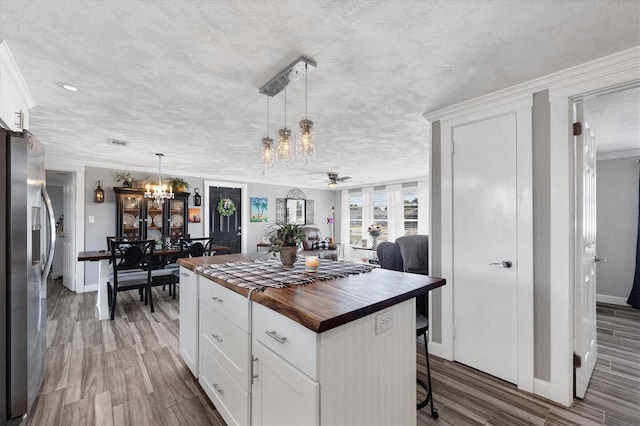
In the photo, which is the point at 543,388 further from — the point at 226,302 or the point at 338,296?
the point at 226,302

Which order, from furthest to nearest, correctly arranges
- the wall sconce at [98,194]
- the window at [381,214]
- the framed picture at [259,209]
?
the window at [381,214]
the framed picture at [259,209]
the wall sconce at [98,194]

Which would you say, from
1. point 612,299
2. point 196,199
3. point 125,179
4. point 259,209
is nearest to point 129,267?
point 125,179

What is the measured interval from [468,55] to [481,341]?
220 centimetres

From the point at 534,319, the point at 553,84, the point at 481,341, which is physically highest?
the point at 553,84

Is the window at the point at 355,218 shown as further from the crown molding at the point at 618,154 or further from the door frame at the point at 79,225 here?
the door frame at the point at 79,225

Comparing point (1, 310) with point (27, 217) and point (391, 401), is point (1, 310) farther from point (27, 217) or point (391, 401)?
point (391, 401)

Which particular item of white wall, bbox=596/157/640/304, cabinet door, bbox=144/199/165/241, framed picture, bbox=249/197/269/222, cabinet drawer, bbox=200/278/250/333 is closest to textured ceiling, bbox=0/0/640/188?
cabinet drawer, bbox=200/278/250/333

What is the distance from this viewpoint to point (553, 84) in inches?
81.1

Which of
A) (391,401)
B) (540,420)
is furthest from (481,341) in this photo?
(391,401)

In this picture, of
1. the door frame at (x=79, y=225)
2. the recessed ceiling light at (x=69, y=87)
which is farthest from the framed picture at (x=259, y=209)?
the recessed ceiling light at (x=69, y=87)

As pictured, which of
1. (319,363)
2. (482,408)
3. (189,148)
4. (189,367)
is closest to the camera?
(319,363)

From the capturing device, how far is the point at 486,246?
2381mm

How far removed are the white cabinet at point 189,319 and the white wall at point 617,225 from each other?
5731 mm

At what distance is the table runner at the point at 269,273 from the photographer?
5.39 ft
